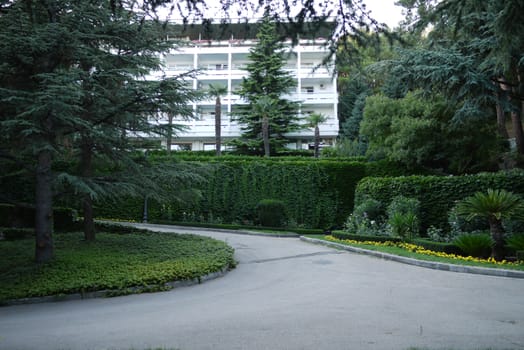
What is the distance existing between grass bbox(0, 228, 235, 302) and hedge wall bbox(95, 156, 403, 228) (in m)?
11.0

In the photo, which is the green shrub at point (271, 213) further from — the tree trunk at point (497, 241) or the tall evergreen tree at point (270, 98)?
the tall evergreen tree at point (270, 98)

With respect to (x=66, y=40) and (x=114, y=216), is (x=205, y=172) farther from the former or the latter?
(x=114, y=216)

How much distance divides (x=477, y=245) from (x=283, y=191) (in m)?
13.2

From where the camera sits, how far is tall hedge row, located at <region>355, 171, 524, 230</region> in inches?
620

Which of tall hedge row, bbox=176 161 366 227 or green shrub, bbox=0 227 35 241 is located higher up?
tall hedge row, bbox=176 161 366 227

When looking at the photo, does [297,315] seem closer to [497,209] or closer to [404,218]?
[497,209]

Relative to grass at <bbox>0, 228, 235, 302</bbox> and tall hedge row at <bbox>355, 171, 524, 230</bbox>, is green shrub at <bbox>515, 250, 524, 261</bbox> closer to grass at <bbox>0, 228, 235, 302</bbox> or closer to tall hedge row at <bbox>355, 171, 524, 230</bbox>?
tall hedge row at <bbox>355, 171, 524, 230</bbox>

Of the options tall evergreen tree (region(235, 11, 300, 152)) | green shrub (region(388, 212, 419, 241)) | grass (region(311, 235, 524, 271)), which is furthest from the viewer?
tall evergreen tree (region(235, 11, 300, 152))

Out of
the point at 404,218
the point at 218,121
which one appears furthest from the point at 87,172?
the point at 218,121

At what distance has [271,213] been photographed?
23391 millimetres

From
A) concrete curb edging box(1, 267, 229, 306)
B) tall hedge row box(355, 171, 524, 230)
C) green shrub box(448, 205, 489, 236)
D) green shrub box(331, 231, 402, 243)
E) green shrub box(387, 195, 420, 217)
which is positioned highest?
tall hedge row box(355, 171, 524, 230)

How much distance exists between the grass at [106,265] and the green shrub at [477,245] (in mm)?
7025

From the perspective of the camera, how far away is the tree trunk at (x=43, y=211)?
10.5 meters

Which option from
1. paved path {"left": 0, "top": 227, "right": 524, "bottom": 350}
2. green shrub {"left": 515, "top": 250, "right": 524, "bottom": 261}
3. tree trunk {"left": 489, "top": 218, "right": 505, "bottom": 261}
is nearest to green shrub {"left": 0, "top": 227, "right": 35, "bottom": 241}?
paved path {"left": 0, "top": 227, "right": 524, "bottom": 350}
